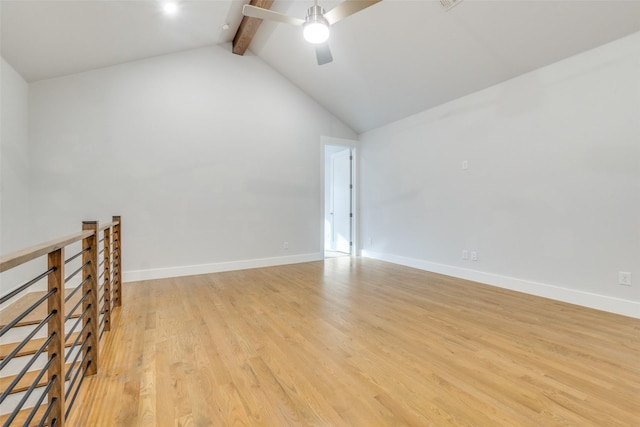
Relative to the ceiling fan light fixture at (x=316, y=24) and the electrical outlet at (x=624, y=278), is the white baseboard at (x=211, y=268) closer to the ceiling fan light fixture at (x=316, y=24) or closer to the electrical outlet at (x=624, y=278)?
the ceiling fan light fixture at (x=316, y=24)

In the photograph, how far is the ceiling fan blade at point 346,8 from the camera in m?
2.27

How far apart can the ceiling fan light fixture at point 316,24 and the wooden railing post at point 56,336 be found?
220 cm

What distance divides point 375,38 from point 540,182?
261cm

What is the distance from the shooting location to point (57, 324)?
50.0 inches

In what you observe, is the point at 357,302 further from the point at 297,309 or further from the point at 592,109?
the point at 592,109

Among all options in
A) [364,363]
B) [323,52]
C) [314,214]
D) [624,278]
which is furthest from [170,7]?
[624,278]

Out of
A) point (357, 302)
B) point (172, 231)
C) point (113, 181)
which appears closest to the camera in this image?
point (357, 302)

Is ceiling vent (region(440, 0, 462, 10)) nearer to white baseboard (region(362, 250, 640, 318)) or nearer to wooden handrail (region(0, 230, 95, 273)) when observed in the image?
white baseboard (region(362, 250, 640, 318))

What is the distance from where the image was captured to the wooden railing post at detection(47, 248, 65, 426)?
124 cm

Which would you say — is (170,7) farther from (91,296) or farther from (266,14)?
(91,296)

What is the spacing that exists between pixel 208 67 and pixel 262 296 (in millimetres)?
3603

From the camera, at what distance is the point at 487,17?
299cm

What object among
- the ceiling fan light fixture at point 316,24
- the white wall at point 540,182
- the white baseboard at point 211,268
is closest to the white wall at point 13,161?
the white baseboard at point 211,268

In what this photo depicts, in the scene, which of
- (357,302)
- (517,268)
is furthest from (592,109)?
(357,302)
